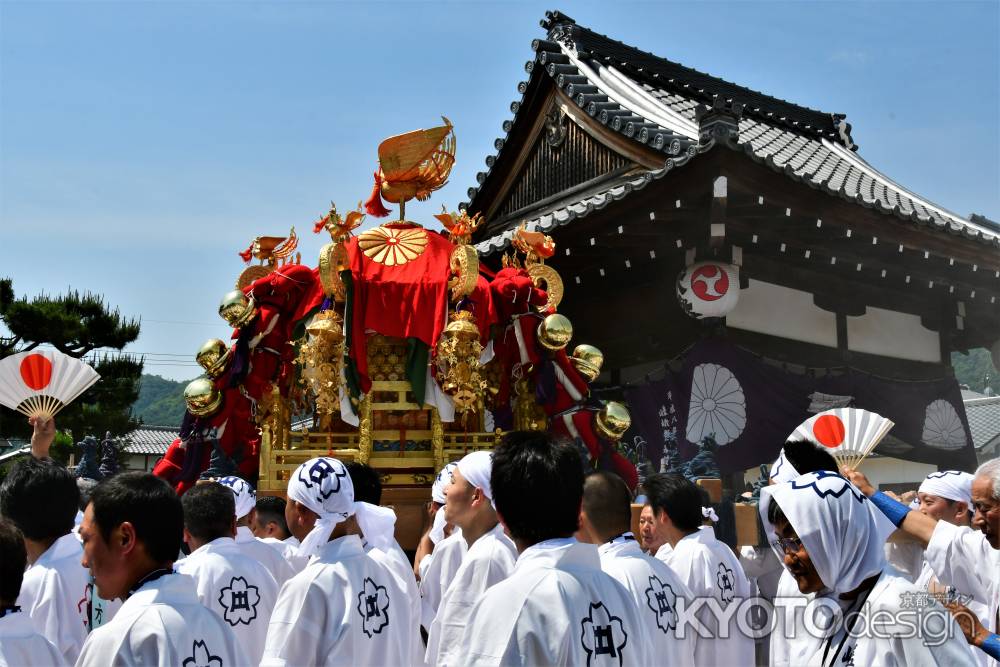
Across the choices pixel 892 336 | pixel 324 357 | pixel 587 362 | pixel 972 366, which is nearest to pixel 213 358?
pixel 324 357

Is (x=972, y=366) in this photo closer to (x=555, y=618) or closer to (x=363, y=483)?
(x=363, y=483)

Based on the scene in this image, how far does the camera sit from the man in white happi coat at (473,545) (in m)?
4.41

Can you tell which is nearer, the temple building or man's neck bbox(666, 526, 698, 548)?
man's neck bbox(666, 526, 698, 548)

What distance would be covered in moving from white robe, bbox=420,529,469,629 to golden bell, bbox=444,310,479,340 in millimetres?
2110

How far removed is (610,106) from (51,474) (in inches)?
338

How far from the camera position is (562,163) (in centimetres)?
1245

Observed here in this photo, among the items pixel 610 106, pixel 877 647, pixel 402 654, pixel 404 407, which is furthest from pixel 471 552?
pixel 610 106

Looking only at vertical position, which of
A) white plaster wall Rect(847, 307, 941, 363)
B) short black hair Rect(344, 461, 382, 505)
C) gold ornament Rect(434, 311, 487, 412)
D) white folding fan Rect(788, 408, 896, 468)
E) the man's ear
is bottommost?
the man's ear

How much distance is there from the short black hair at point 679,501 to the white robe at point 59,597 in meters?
2.89

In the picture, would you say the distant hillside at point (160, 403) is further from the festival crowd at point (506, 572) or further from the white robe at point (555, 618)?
the white robe at point (555, 618)

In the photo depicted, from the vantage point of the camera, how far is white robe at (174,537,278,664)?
14.5 ft

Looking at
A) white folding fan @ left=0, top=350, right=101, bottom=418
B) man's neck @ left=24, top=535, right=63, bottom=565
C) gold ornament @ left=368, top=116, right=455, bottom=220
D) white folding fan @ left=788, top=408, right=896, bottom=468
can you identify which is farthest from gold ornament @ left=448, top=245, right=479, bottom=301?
man's neck @ left=24, top=535, right=63, bottom=565

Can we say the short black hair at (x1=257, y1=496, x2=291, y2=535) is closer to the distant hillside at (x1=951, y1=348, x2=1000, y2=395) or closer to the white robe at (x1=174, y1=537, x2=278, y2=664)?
the white robe at (x1=174, y1=537, x2=278, y2=664)

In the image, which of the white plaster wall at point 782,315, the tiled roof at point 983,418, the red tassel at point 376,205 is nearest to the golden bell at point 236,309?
the red tassel at point 376,205
